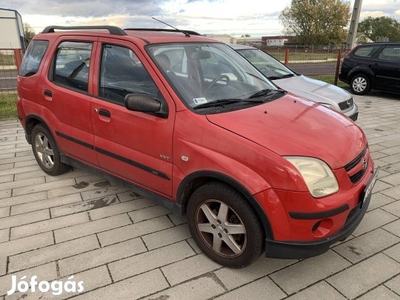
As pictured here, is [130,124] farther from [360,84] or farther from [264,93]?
[360,84]

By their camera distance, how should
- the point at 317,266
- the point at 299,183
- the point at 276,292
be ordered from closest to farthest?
1. the point at 299,183
2. the point at 276,292
3. the point at 317,266

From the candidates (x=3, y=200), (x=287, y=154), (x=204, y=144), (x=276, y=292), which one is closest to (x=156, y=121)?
(x=204, y=144)

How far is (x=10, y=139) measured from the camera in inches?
242

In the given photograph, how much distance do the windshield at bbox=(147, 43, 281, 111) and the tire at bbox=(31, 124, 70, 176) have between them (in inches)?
77.8

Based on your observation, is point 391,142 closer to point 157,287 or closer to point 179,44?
point 179,44

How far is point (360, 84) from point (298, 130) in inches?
353

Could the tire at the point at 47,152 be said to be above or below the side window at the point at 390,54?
below

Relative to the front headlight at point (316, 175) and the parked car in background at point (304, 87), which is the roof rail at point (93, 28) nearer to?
the front headlight at point (316, 175)

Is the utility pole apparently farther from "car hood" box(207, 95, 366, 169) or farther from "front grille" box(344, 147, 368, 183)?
"front grille" box(344, 147, 368, 183)

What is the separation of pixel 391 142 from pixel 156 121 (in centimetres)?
466

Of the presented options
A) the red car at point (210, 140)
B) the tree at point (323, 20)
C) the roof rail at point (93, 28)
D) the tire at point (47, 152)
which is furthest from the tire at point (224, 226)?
the tree at point (323, 20)

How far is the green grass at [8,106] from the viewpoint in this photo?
7941mm

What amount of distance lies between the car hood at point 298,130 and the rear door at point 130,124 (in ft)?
1.68

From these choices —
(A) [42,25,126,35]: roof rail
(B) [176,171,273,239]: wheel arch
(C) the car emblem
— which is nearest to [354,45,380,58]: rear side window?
(C) the car emblem
